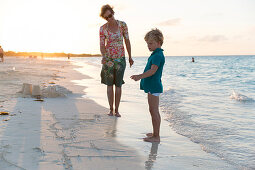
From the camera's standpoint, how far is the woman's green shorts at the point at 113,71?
4.10m

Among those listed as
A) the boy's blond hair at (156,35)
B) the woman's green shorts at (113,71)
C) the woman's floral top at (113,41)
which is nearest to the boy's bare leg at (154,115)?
the boy's blond hair at (156,35)

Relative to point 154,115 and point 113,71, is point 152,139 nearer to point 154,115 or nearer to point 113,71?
point 154,115

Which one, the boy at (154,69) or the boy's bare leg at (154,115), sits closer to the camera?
the boy at (154,69)

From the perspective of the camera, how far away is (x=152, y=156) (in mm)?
2490

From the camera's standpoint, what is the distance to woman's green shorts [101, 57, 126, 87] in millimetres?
4098

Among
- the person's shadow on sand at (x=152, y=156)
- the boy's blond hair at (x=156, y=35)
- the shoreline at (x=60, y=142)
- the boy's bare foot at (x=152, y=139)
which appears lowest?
the person's shadow on sand at (x=152, y=156)

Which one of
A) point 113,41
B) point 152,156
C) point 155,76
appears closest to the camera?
point 152,156

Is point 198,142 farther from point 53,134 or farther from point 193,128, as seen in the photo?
point 53,134

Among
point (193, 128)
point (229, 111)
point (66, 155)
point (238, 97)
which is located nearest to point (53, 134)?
point (66, 155)

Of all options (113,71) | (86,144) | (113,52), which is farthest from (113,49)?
(86,144)

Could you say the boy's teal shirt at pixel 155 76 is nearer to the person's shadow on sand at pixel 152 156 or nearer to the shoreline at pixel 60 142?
the person's shadow on sand at pixel 152 156

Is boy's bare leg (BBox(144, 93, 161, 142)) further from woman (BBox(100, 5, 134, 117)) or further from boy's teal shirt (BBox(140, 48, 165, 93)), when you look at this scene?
woman (BBox(100, 5, 134, 117))

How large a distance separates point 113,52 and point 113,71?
0.34 metres

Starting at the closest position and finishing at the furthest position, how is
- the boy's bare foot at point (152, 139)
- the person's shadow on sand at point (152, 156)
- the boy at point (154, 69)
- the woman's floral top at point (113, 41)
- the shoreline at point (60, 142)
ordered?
the shoreline at point (60, 142) < the person's shadow on sand at point (152, 156) < the boy at point (154, 69) < the boy's bare foot at point (152, 139) < the woman's floral top at point (113, 41)
